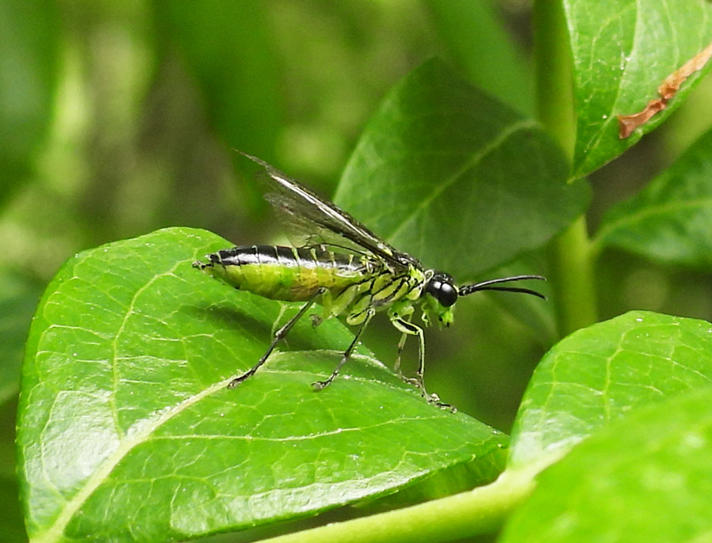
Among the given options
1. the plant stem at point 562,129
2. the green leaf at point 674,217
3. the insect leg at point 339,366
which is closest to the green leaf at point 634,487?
the insect leg at point 339,366

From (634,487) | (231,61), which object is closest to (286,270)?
(634,487)

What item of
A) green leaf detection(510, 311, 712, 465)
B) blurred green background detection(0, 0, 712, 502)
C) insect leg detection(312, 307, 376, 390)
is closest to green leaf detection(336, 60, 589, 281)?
A: insect leg detection(312, 307, 376, 390)

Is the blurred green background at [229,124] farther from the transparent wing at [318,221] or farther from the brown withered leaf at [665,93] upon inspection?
the brown withered leaf at [665,93]

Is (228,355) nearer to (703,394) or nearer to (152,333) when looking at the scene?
(152,333)

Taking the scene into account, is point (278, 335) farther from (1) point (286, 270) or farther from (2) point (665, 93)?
(2) point (665, 93)

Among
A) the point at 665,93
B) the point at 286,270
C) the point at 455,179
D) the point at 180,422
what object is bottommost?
the point at 180,422

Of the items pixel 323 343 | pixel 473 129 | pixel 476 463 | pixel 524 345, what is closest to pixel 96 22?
pixel 524 345

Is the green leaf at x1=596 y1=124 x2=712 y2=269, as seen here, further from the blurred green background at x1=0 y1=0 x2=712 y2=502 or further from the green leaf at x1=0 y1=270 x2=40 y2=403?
the green leaf at x1=0 y1=270 x2=40 y2=403
